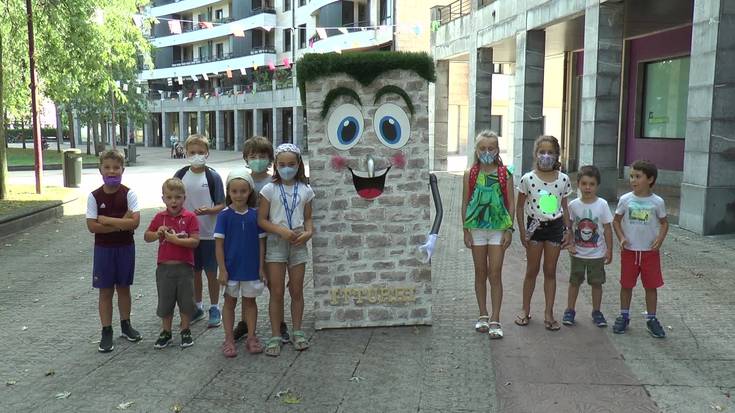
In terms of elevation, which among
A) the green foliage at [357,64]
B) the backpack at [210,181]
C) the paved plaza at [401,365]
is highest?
the green foliage at [357,64]

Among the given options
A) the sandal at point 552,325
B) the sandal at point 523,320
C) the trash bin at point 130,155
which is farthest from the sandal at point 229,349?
the trash bin at point 130,155

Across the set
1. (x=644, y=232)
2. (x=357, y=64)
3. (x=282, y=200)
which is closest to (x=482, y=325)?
(x=644, y=232)

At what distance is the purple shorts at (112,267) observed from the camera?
5.38 m

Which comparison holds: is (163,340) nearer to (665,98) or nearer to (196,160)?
(196,160)

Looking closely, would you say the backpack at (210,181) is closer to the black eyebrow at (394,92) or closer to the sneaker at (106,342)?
the sneaker at (106,342)

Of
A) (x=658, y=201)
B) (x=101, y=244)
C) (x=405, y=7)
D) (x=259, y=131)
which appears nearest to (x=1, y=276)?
(x=101, y=244)

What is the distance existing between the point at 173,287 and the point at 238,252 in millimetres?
649

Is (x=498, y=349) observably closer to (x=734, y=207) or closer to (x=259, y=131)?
(x=734, y=207)

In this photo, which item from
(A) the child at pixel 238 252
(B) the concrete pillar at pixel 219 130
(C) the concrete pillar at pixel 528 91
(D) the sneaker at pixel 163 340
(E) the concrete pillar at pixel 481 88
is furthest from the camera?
(B) the concrete pillar at pixel 219 130

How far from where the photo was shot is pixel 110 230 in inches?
211

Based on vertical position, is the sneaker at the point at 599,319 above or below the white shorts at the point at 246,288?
below

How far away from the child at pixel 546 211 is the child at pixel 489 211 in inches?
10.1

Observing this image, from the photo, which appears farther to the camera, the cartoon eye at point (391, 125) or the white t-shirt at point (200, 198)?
the white t-shirt at point (200, 198)

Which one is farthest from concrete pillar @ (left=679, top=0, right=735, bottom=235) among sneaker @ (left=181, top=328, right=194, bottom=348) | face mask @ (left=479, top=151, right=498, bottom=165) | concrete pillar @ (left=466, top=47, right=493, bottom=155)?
concrete pillar @ (left=466, top=47, right=493, bottom=155)
